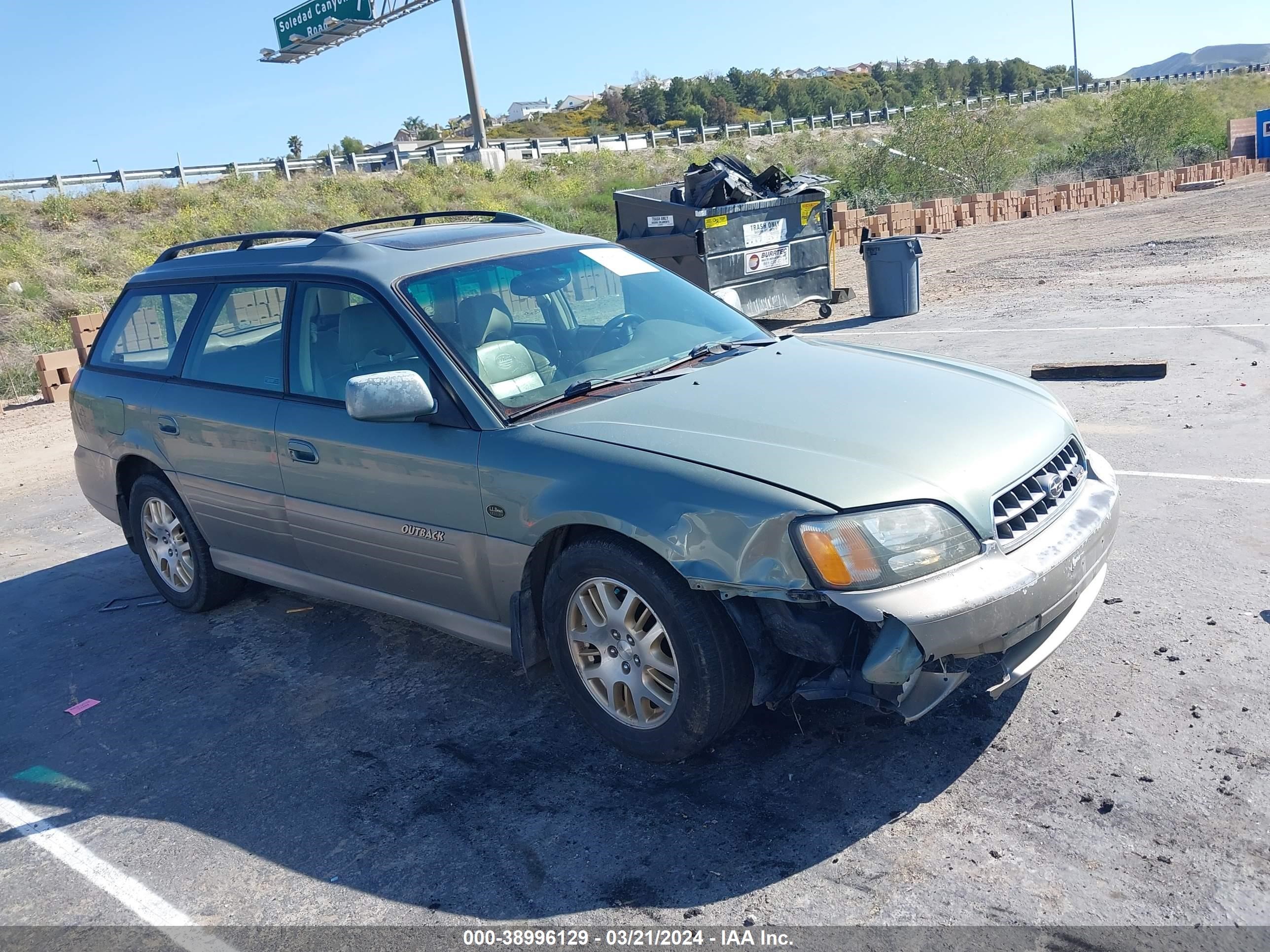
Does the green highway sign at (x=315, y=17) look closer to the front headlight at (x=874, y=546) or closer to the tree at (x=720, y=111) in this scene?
the front headlight at (x=874, y=546)

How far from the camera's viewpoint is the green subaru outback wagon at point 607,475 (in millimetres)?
3176

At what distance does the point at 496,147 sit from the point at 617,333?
4585 centimetres

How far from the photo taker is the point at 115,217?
1324 inches

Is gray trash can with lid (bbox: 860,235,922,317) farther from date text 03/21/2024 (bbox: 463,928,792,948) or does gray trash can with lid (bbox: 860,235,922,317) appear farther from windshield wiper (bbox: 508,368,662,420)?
date text 03/21/2024 (bbox: 463,928,792,948)

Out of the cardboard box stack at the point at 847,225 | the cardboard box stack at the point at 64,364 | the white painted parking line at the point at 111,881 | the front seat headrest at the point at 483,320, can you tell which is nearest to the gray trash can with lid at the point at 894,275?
the cardboard box stack at the point at 847,225

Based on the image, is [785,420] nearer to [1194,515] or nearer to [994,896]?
[994,896]

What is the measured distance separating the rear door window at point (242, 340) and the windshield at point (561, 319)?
842mm

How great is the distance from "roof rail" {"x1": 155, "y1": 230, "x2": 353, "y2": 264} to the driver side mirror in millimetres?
1194

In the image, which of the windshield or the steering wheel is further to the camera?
the steering wheel

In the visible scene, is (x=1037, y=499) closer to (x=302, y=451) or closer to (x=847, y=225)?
(x=302, y=451)

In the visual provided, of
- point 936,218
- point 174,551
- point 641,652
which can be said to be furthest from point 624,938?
point 936,218

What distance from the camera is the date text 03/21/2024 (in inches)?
109

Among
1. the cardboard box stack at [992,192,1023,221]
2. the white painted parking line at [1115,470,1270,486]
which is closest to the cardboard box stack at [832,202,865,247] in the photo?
the cardboard box stack at [992,192,1023,221]

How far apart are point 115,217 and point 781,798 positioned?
35.7 m
